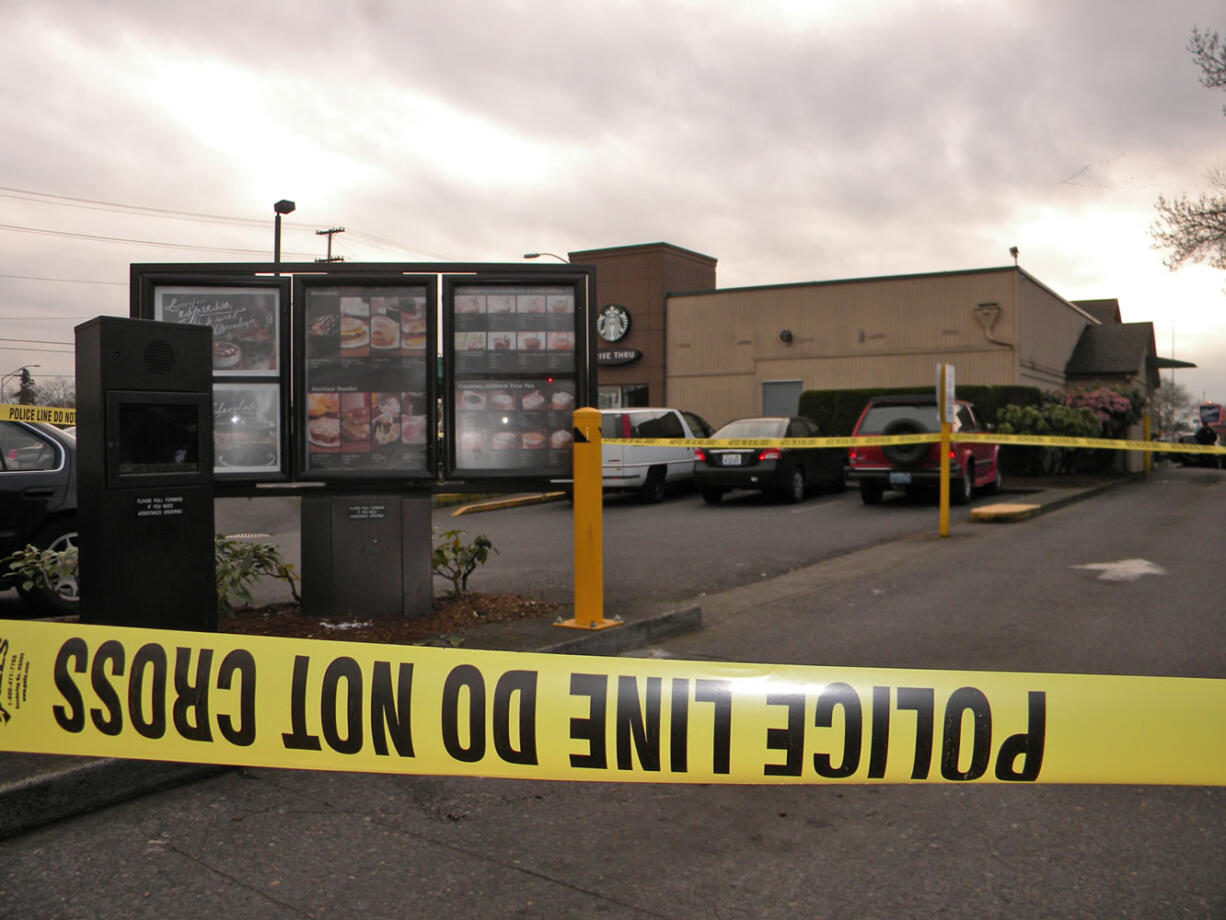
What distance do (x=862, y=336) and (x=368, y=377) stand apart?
24.8 m

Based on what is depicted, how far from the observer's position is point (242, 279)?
655 cm

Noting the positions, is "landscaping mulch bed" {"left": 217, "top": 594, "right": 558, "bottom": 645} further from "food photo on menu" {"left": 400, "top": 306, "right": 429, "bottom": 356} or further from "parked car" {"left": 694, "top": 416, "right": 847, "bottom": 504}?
"parked car" {"left": 694, "top": 416, "right": 847, "bottom": 504}

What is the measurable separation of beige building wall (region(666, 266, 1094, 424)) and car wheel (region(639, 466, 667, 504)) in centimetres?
1194

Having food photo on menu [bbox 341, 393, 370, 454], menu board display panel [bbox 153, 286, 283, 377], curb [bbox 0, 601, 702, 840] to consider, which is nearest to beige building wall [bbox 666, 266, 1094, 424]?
food photo on menu [bbox 341, 393, 370, 454]

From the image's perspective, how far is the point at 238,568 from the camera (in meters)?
6.23

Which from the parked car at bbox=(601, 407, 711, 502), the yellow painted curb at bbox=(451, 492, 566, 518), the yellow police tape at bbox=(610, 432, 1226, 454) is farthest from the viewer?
the parked car at bbox=(601, 407, 711, 502)

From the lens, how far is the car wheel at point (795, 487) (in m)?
17.8

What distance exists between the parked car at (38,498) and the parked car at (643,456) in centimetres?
1025

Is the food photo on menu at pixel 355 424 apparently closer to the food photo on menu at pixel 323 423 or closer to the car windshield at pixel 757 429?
the food photo on menu at pixel 323 423

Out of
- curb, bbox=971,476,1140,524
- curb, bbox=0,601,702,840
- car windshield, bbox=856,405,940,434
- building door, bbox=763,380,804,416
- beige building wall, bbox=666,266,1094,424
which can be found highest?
beige building wall, bbox=666,266,1094,424

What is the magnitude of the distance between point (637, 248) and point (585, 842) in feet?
101

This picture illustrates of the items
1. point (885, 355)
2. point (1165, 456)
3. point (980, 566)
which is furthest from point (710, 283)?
point (980, 566)

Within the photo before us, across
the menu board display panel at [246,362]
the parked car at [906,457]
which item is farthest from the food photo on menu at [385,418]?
the parked car at [906,457]

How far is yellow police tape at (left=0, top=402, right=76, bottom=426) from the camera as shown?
7.07 m
